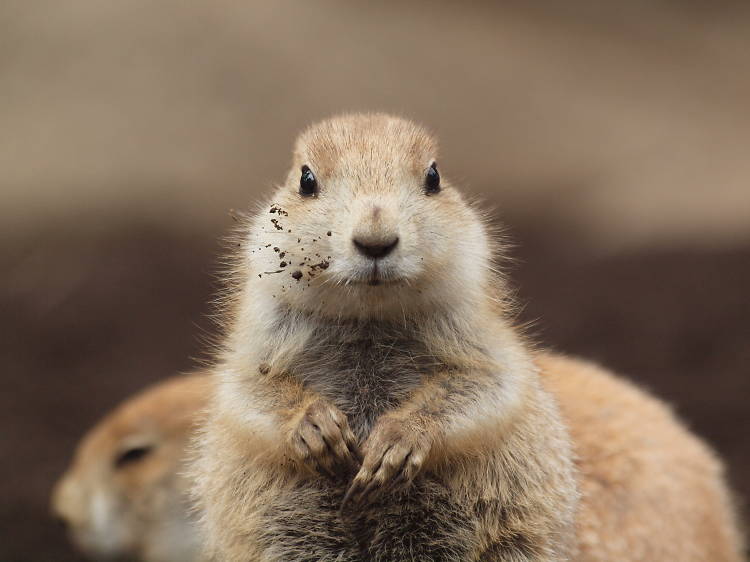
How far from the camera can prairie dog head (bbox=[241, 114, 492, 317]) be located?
122 inches

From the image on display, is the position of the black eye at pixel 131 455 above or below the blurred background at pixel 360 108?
below

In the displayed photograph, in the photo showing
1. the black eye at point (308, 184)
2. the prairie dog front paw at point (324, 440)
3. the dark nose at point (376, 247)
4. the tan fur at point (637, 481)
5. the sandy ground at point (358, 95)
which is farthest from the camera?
the sandy ground at point (358, 95)

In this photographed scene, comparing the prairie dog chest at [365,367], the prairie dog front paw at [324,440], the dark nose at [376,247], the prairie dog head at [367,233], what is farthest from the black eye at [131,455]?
the dark nose at [376,247]

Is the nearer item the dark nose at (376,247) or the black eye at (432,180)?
the dark nose at (376,247)

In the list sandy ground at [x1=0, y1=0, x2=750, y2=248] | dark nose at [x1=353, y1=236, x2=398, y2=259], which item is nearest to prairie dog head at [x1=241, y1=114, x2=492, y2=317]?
dark nose at [x1=353, y1=236, x2=398, y2=259]

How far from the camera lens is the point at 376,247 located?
3.02 meters

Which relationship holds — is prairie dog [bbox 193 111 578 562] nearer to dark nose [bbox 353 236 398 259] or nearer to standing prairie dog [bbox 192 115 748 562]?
standing prairie dog [bbox 192 115 748 562]

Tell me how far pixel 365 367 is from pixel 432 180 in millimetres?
656

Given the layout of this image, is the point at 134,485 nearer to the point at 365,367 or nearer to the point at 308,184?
the point at 365,367

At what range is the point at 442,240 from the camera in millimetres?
3338

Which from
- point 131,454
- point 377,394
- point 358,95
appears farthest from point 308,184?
point 358,95

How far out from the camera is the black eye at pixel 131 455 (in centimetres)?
567

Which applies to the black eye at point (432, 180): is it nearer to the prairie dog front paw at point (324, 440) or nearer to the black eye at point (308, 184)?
the black eye at point (308, 184)

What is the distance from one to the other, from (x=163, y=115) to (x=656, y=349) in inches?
220
